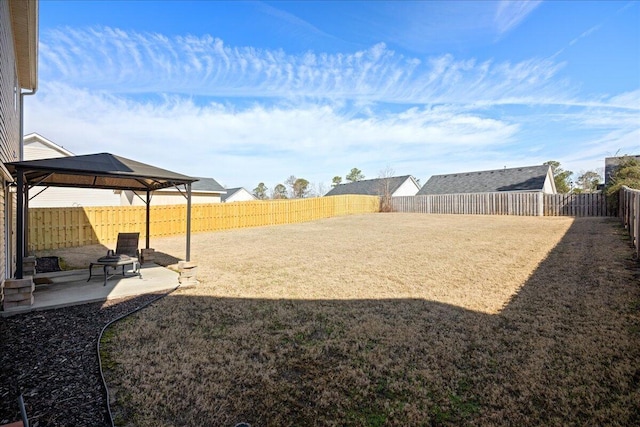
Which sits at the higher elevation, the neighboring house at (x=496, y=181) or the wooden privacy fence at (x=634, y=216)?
the neighboring house at (x=496, y=181)

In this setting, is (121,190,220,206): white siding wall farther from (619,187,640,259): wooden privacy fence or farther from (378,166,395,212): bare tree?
(619,187,640,259): wooden privacy fence

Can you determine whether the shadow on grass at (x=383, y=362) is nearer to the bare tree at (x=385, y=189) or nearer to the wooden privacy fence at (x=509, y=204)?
the wooden privacy fence at (x=509, y=204)

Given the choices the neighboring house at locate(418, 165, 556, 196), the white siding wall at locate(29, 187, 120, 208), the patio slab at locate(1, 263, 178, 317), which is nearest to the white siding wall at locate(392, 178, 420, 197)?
the neighboring house at locate(418, 165, 556, 196)

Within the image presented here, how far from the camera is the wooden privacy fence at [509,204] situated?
17.4m

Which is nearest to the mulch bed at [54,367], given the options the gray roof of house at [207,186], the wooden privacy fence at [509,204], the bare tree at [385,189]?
the gray roof of house at [207,186]

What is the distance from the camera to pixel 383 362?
3018 mm

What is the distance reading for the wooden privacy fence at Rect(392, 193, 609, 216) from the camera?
1739 cm

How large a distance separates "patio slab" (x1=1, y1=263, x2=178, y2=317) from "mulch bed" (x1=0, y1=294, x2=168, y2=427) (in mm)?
341

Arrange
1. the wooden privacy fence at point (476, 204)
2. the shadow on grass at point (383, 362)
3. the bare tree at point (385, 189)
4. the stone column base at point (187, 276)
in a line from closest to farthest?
1. the shadow on grass at point (383, 362)
2. the stone column base at point (187, 276)
3. the wooden privacy fence at point (476, 204)
4. the bare tree at point (385, 189)

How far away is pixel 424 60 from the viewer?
563 inches

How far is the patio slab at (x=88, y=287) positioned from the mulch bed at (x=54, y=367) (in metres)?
0.34

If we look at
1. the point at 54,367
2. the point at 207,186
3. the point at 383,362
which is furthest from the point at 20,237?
the point at 207,186

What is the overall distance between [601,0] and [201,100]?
1681 centimetres

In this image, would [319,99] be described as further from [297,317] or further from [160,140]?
[297,317]
